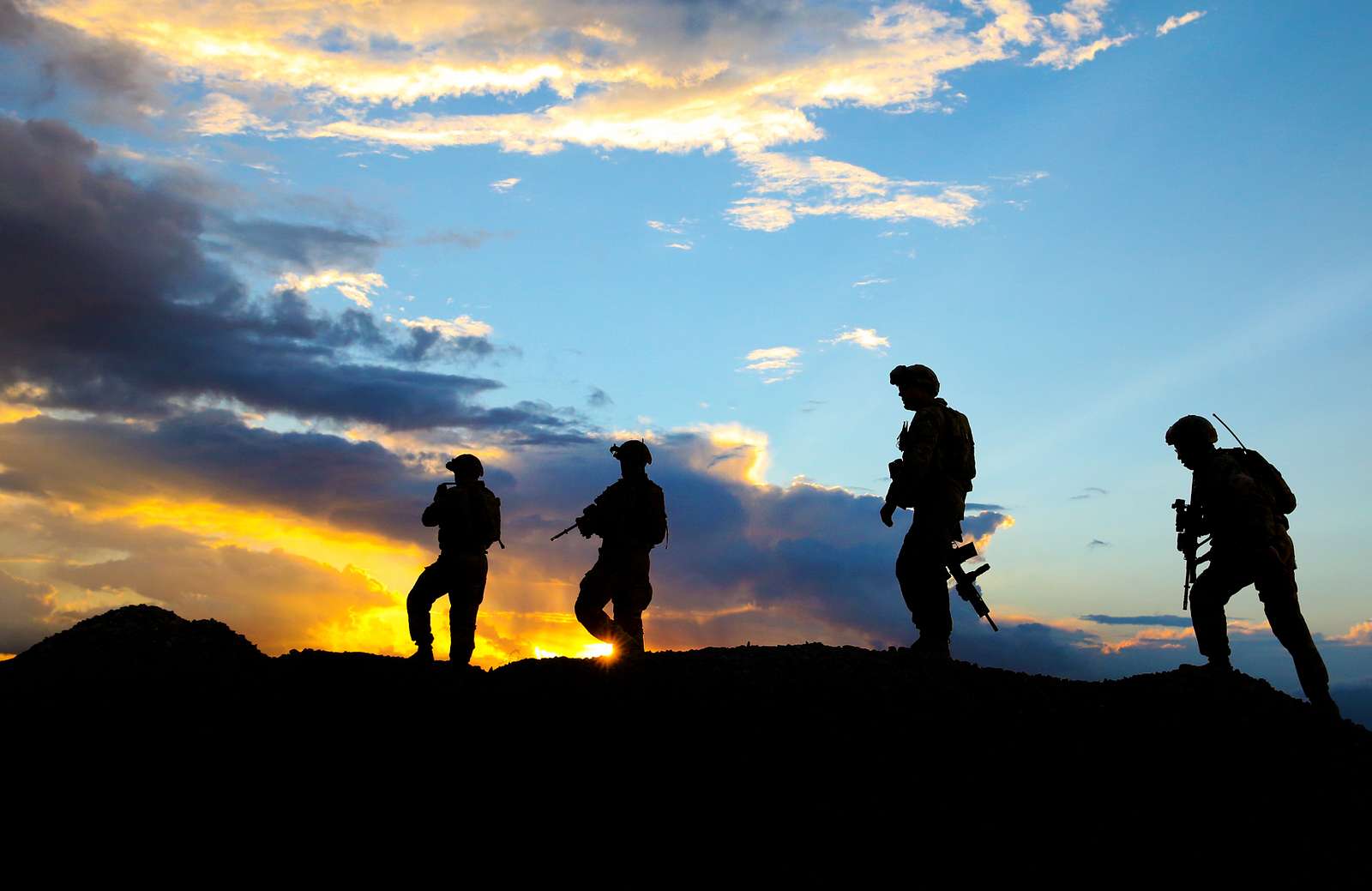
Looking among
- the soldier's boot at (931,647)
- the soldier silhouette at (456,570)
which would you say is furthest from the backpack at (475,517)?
the soldier's boot at (931,647)

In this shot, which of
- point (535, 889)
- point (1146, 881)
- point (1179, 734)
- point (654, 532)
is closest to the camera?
point (535, 889)

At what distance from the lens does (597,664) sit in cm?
1301

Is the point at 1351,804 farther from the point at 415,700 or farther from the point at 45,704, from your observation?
the point at 45,704

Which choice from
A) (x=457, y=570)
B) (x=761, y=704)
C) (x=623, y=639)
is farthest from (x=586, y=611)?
(x=761, y=704)

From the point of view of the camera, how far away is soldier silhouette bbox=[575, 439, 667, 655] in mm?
15992

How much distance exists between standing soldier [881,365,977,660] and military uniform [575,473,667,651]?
3.87 metres

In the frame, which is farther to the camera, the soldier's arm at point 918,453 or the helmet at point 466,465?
the helmet at point 466,465

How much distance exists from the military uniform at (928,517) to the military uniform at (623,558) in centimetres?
396

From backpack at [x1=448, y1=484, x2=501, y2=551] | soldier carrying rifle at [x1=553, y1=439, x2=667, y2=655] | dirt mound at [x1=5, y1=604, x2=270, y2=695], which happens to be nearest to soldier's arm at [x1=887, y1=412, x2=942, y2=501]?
soldier carrying rifle at [x1=553, y1=439, x2=667, y2=655]

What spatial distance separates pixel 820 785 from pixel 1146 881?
2.78 metres

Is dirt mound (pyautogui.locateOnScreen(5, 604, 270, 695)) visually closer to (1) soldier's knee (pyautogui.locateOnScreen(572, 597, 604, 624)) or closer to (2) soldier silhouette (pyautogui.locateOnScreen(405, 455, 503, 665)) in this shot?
(2) soldier silhouette (pyautogui.locateOnScreen(405, 455, 503, 665))

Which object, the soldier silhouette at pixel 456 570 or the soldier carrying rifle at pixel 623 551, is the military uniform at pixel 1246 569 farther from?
the soldier silhouette at pixel 456 570

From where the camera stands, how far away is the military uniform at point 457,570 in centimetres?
1758

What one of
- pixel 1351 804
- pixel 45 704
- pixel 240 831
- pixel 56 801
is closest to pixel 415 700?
pixel 240 831
